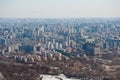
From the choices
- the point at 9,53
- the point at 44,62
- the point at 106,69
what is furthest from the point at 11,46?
the point at 106,69

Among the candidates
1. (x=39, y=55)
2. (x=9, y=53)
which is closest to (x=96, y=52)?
(x=39, y=55)

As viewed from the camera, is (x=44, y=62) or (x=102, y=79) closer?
(x=102, y=79)

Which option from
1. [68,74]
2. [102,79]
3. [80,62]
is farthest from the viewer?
[80,62]

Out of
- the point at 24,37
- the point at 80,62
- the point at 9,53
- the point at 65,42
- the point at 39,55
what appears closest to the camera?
the point at 80,62

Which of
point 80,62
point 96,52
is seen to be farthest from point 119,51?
point 80,62

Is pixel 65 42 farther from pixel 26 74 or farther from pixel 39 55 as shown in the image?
pixel 26 74

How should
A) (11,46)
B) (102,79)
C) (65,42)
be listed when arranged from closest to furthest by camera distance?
(102,79) → (11,46) → (65,42)

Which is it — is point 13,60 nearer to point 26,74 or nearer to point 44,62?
point 44,62

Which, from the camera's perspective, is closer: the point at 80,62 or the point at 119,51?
the point at 80,62

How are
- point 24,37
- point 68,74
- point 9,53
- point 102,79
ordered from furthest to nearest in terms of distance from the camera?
point 24,37
point 9,53
point 68,74
point 102,79
